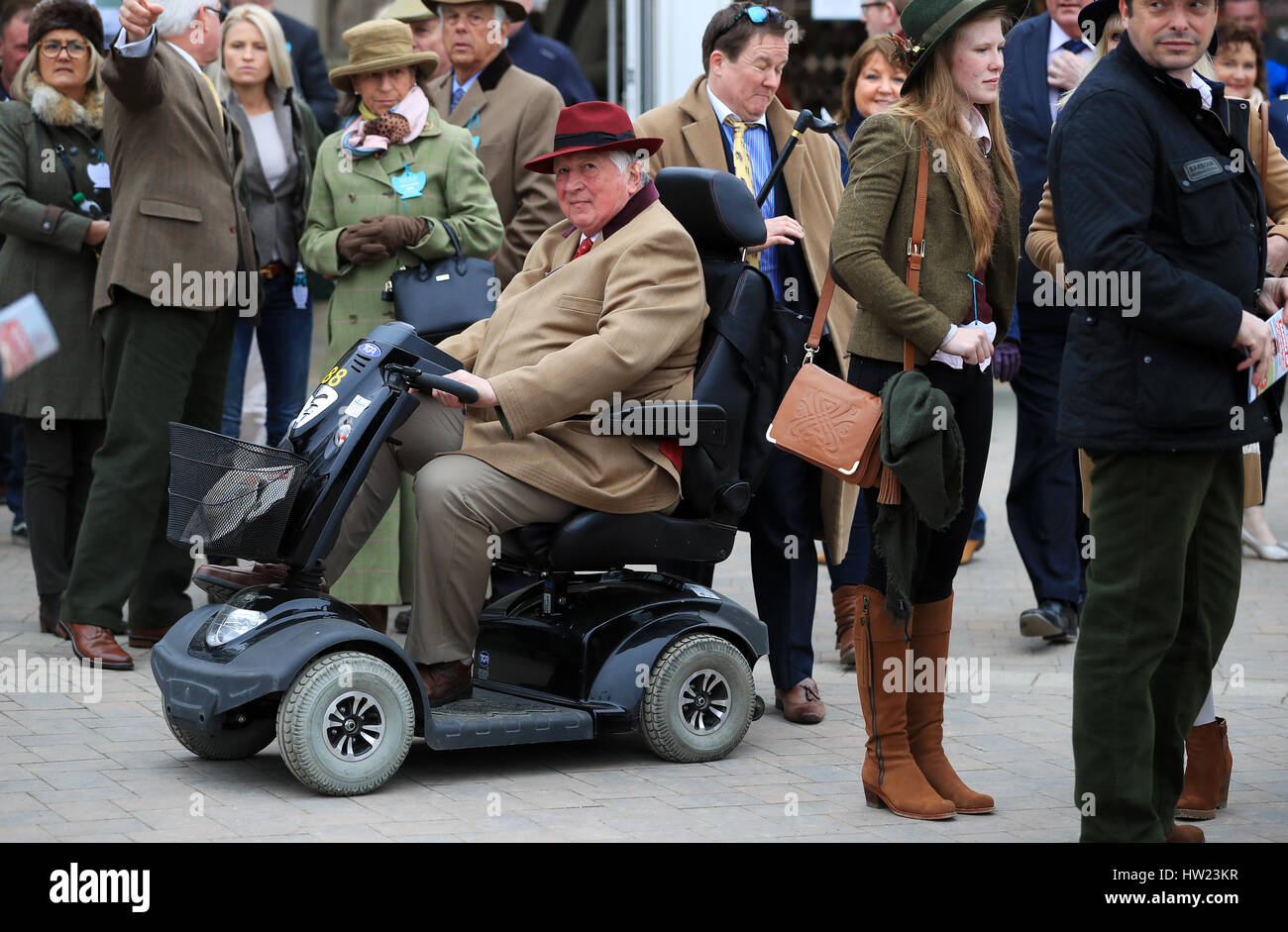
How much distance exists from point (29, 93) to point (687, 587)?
10.4ft

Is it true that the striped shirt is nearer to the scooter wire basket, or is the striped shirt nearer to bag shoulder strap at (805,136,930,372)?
bag shoulder strap at (805,136,930,372)

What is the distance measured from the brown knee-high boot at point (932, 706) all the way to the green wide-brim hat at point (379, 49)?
310 centimetres

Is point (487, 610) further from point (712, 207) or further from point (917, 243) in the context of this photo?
point (917, 243)

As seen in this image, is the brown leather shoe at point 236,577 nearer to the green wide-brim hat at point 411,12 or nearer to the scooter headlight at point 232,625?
the scooter headlight at point 232,625

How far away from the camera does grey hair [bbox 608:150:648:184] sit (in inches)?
198

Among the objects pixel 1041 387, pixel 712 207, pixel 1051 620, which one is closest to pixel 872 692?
pixel 712 207

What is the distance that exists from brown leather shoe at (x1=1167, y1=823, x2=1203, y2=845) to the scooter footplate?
151cm

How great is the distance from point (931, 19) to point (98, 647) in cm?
350

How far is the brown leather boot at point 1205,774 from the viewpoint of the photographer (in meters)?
4.51

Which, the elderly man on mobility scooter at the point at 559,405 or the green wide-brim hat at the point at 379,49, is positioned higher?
the green wide-brim hat at the point at 379,49

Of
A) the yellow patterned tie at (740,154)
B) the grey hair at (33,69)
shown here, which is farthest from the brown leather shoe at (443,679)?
the grey hair at (33,69)

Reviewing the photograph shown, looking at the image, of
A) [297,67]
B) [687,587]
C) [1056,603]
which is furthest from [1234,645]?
[297,67]

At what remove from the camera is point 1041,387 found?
22.5 ft

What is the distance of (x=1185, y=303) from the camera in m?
3.69
